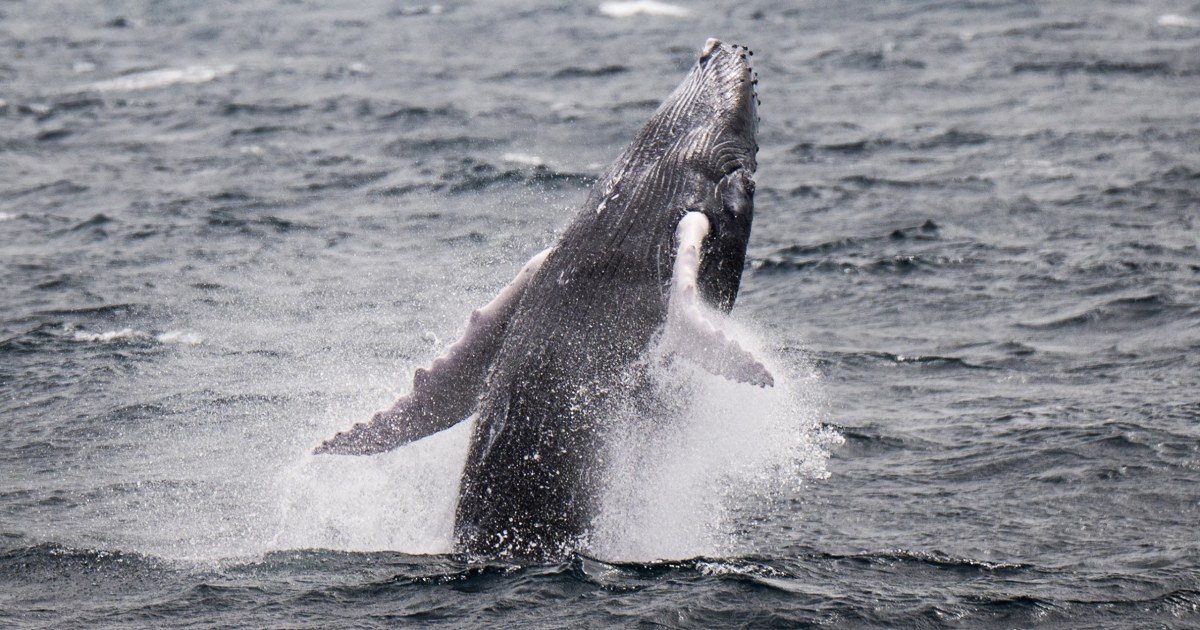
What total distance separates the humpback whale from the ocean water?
330mm

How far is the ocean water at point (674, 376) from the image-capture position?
967 cm

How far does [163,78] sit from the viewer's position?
108 ft

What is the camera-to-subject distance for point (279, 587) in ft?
31.2

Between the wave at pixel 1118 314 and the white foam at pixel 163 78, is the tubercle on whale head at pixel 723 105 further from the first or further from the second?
the white foam at pixel 163 78

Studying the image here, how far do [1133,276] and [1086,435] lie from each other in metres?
5.35

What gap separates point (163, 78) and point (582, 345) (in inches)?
1002

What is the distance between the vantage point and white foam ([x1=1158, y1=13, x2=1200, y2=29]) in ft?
109

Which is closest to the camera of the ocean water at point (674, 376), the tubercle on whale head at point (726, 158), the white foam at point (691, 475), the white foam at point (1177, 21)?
the ocean water at point (674, 376)

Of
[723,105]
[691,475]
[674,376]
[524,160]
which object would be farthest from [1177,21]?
[674,376]

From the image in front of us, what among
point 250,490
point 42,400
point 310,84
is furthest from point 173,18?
point 250,490

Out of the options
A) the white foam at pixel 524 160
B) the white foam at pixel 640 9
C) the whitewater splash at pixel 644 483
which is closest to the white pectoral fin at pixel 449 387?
the whitewater splash at pixel 644 483

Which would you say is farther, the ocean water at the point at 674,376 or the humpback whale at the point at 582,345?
the humpback whale at the point at 582,345

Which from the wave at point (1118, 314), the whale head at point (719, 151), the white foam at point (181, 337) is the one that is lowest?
the wave at point (1118, 314)

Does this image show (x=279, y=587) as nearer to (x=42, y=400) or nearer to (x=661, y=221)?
(x=661, y=221)
